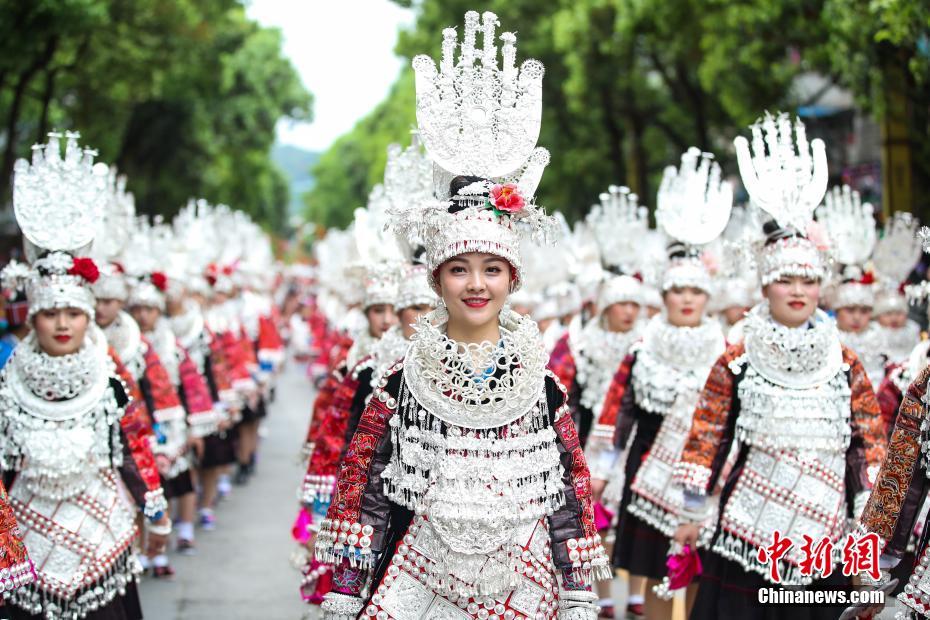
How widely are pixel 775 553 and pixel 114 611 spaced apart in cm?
358

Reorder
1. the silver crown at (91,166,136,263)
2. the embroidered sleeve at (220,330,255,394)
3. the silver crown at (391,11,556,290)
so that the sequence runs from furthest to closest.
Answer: the embroidered sleeve at (220,330,255,394) → the silver crown at (91,166,136,263) → the silver crown at (391,11,556,290)

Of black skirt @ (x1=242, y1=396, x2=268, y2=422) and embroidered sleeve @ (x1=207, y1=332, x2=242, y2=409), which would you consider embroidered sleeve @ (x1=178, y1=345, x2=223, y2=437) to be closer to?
embroidered sleeve @ (x1=207, y1=332, x2=242, y2=409)

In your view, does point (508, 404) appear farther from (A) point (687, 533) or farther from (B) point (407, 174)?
(B) point (407, 174)

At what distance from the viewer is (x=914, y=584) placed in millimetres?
4961

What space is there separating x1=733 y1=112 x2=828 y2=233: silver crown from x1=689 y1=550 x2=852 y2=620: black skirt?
1844 mm

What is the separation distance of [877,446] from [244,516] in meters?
8.24

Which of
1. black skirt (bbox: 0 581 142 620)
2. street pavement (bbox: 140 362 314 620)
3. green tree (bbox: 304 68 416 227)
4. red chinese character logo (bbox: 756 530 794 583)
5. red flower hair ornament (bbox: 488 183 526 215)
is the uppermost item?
green tree (bbox: 304 68 416 227)

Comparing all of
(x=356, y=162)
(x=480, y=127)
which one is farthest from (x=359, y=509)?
(x=356, y=162)

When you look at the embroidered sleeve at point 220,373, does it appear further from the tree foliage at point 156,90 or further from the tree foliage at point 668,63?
the tree foliage at point 156,90

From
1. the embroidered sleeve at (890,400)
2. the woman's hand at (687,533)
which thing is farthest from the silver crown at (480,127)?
the embroidered sleeve at (890,400)

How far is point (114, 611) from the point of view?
703 cm

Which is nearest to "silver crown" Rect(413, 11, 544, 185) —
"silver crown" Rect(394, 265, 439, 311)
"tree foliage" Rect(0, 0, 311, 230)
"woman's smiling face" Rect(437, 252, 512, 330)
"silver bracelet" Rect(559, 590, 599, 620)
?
"woman's smiling face" Rect(437, 252, 512, 330)

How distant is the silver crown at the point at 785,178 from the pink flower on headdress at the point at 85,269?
3.63 metres

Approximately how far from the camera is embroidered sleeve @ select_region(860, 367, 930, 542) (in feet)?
17.1
